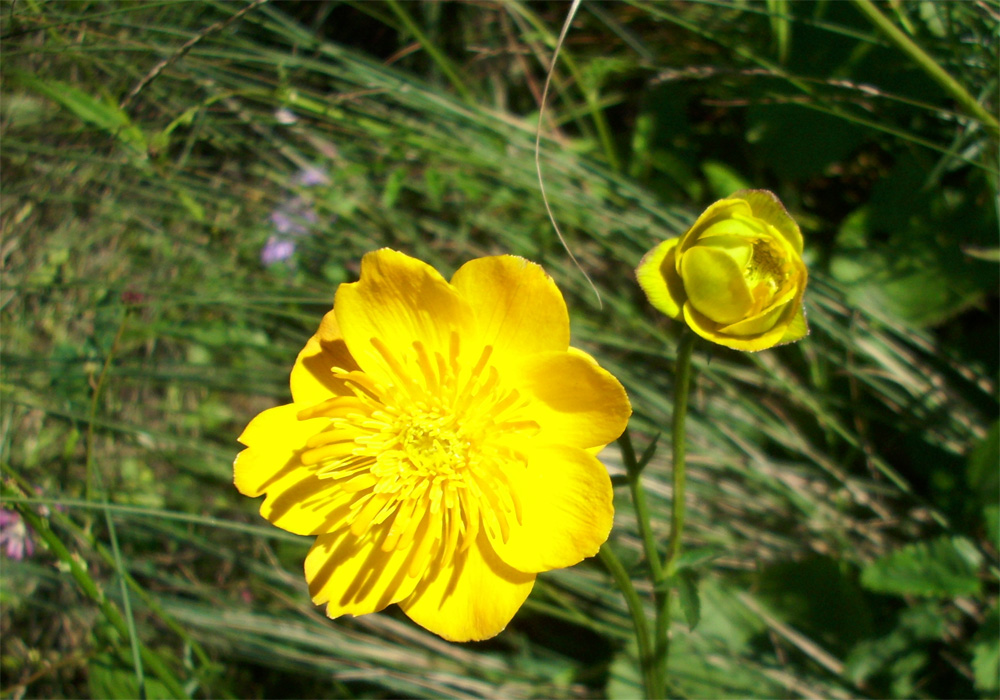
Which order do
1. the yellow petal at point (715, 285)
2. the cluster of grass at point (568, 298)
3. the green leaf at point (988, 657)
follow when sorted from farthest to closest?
1. the cluster of grass at point (568, 298)
2. the green leaf at point (988, 657)
3. the yellow petal at point (715, 285)

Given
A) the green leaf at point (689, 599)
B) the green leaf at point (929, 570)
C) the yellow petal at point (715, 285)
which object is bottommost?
the green leaf at point (929, 570)

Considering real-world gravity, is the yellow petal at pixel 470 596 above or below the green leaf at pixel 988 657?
above

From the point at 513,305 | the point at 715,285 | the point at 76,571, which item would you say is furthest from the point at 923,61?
the point at 76,571

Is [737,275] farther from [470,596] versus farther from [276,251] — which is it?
[276,251]

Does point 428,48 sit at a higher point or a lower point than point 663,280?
higher

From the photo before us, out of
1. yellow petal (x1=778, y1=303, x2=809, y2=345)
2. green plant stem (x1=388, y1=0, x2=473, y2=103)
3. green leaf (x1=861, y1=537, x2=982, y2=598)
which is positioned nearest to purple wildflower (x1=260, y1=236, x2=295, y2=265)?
green plant stem (x1=388, y1=0, x2=473, y2=103)

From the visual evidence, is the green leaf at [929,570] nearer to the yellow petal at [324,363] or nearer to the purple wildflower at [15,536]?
the yellow petal at [324,363]

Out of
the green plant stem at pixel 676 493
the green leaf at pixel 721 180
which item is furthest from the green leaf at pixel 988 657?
the green leaf at pixel 721 180
